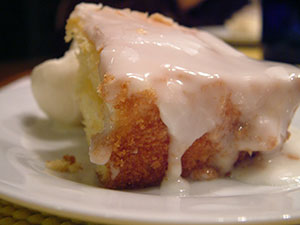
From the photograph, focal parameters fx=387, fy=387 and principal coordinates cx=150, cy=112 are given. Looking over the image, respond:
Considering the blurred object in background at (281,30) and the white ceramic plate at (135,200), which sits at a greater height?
the white ceramic plate at (135,200)

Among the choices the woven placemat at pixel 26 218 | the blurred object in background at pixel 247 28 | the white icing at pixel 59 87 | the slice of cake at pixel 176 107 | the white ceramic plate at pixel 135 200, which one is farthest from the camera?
the blurred object in background at pixel 247 28

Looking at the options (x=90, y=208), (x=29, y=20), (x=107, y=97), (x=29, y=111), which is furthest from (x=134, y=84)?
(x=29, y=20)

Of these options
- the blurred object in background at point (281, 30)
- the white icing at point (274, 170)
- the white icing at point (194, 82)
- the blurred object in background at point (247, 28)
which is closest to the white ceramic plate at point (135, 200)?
the white icing at point (274, 170)

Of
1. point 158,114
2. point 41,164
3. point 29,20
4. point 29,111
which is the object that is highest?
point 158,114

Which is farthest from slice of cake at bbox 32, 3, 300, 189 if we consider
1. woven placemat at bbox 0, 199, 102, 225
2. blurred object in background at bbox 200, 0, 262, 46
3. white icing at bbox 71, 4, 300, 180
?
blurred object in background at bbox 200, 0, 262, 46

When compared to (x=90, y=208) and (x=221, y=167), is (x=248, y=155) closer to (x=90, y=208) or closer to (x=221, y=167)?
(x=221, y=167)

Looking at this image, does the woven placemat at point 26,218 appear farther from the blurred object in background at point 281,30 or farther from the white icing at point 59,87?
the blurred object in background at point 281,30

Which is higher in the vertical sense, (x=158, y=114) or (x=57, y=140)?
(x=158, y=114)
